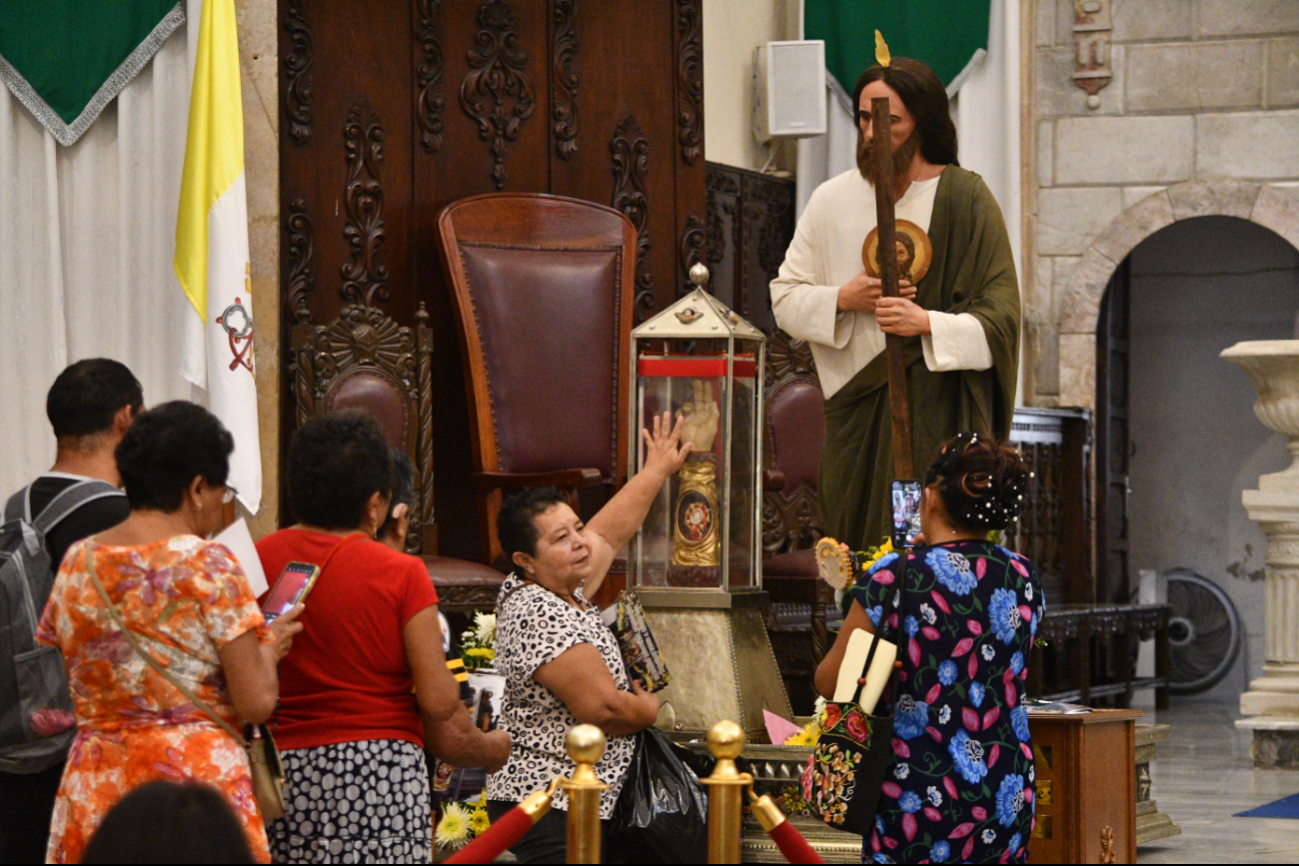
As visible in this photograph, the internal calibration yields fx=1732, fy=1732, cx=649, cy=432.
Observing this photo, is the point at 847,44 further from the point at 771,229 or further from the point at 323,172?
the point at 323,172

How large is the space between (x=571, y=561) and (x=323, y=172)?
2.67 m

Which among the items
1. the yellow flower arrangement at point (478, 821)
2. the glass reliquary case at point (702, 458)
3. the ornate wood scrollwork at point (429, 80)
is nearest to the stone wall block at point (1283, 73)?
the ornate wood scrollwork at point (429, 80)

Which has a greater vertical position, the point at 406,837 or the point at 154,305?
the point at 154,305

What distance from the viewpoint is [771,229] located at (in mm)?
8484

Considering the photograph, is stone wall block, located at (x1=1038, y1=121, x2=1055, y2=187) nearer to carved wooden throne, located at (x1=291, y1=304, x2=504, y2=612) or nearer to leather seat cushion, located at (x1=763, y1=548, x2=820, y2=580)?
leather seat cushion, located at (x1=763, y1=548, x2=820, y2=580)

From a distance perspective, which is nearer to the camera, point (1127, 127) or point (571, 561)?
point (571, 561)

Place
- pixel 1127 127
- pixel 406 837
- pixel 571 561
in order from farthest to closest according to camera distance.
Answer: pixel 1127 127 → pixel 571 561 → pixel 406 837

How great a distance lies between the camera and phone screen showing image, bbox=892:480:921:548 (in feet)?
12.0

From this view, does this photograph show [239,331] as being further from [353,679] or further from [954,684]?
[954,684]

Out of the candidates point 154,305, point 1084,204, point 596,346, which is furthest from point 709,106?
point 154,305

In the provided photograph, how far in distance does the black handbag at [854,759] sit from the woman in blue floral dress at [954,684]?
31mm

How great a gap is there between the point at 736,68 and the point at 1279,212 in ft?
9.65

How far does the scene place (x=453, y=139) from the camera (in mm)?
5988

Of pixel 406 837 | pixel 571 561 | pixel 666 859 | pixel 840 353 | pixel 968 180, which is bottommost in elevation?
pixel 666 859
